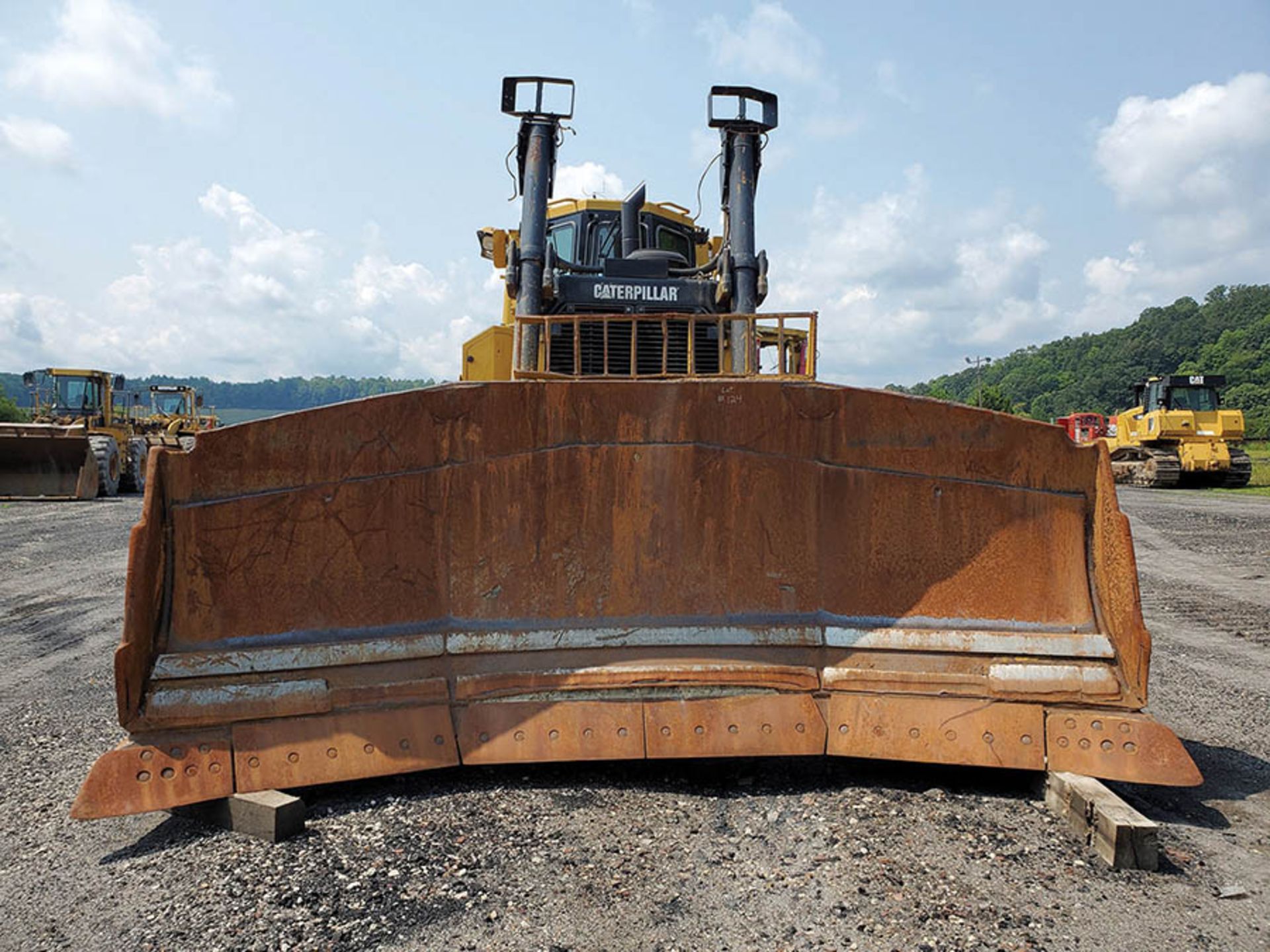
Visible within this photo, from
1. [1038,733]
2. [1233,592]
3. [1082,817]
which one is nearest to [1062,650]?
[1038,733]

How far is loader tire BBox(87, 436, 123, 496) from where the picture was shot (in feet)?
55.3

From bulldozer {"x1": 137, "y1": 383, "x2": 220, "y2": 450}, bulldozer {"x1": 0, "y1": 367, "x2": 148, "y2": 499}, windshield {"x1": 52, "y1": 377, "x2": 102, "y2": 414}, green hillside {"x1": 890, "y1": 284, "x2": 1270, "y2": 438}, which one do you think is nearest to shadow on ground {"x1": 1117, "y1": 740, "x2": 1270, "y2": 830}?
bulldozer {"x1": 0, "y1": 367, "x2": 148, "y2": 499}

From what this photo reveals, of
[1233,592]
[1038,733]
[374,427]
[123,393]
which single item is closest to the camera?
[1038,733]

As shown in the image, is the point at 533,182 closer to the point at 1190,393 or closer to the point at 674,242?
the point at 674,242

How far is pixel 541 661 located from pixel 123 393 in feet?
71.1

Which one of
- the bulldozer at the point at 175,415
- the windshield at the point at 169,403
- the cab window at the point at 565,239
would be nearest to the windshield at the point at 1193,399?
the cab window at the point at 565,239

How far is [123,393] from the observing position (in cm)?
2094

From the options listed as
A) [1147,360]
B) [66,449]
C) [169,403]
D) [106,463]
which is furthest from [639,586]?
[1147,360]

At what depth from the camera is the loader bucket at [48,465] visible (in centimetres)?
1647

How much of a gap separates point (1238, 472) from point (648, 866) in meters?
26.5

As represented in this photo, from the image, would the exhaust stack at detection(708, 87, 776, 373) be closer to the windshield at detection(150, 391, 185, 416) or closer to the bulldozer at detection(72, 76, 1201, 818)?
the bulldozer at detection(72, 76, 1201, 818)

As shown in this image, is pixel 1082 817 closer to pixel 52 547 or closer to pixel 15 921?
pixel 15 921

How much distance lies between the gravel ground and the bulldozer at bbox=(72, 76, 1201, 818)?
0.18 metres

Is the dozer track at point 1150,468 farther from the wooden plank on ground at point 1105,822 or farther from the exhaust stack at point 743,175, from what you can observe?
the wooden plank on ground at point 1105,822
